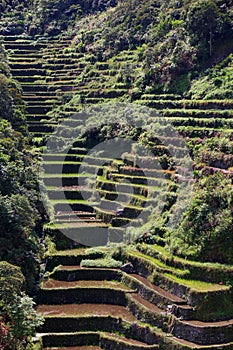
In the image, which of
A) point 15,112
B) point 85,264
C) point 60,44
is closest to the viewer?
point 85,264

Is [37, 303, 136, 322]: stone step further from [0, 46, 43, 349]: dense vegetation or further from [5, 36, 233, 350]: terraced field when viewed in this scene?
[0, 46, 43, 349]: dense vegetation

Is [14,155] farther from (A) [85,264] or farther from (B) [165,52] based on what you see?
(B) [165,52]

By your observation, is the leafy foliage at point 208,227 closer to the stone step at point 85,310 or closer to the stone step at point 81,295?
the stone step at point 81,295

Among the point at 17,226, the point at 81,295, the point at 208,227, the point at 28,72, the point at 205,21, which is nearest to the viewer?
the point at 208,227

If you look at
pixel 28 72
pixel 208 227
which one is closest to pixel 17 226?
pixel 208 227

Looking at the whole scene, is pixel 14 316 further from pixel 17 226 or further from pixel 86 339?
pixel 17 226

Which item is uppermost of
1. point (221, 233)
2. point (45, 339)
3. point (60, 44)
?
point (60, 44)

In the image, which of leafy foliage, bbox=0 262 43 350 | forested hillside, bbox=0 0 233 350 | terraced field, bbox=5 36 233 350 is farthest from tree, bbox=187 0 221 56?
leafy foliage, bbox=0 262 43 350

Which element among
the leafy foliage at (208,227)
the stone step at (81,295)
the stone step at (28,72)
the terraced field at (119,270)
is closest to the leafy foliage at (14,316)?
the terraced field at (119,270)

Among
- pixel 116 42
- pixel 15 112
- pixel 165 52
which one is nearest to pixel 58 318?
pixel 15 112
